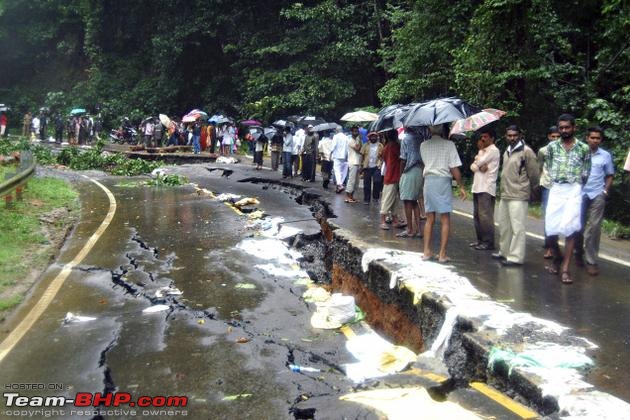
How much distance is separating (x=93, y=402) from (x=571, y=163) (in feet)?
18.6

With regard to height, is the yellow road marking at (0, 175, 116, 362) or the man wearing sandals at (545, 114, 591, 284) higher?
the man wearing sandals at (545, 114, 591, 284)

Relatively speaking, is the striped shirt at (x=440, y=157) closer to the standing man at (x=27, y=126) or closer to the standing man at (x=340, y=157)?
the standing man at (x=340, y=157)

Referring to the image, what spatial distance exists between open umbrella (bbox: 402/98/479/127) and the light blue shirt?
1.78 metres

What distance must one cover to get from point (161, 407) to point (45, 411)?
0.82 meters

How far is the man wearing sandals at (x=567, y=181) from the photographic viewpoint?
7406 mm

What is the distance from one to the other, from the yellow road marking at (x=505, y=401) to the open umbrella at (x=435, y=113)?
4.18m

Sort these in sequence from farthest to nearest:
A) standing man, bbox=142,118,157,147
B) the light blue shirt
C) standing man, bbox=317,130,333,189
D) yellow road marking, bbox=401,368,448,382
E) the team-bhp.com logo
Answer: standing man, bbox=142,118,157,147
standing man, bbox=317,130,333,189
the light blue shirt
yellow road marking, bbox=401,368,448,382
the team-bhp.com logo

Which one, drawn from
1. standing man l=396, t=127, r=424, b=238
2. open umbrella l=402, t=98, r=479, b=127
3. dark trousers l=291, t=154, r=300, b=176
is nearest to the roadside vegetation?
dark trousers l=291, t=154, r=300, b=176

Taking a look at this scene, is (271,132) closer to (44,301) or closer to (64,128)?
(44,301)

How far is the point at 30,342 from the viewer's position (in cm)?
606

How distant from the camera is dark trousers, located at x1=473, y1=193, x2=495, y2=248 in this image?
909 centimetres

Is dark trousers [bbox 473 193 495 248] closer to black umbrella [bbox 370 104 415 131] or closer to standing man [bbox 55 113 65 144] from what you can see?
black umbrella [bbox 370 104 415 131]

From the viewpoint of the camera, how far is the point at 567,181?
744 centimetres

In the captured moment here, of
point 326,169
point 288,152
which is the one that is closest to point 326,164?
point 326,169
